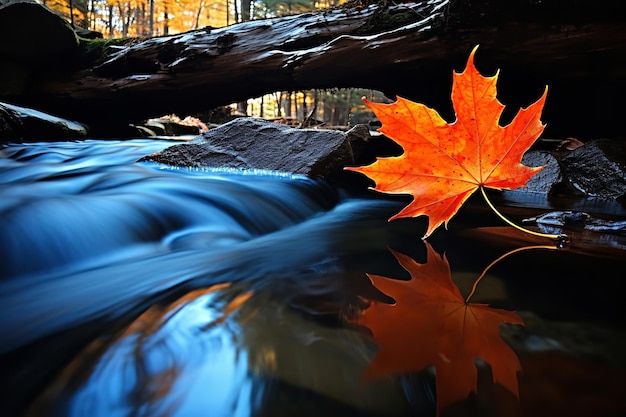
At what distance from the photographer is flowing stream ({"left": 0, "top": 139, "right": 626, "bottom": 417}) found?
77 centimetres

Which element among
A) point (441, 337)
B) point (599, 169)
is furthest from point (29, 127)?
point (599, 169)

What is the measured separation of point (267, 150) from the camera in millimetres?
4195

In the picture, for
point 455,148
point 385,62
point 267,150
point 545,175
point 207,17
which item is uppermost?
point 207,17

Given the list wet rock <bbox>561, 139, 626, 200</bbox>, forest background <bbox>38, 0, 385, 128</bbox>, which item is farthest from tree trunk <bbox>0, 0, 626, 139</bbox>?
forest background <bbox>38, 0, 385, 128</bbox>

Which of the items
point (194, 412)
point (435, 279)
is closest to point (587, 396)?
point (435, 279)

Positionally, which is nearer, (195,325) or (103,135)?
(195,325)

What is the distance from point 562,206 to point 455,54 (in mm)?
1943

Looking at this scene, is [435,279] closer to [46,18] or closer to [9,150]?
[9,150]

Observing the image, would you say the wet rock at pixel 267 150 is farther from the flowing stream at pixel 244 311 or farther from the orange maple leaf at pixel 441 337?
the orange maple leaf at pixel 441 337

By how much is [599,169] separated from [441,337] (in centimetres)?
364

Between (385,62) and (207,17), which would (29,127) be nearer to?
(385,62)

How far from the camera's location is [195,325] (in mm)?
1066

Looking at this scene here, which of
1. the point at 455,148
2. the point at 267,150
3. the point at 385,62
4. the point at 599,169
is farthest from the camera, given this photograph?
the point at 385,62

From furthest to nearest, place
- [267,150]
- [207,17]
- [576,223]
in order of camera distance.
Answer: [207,17], [267,150], [576,223]
